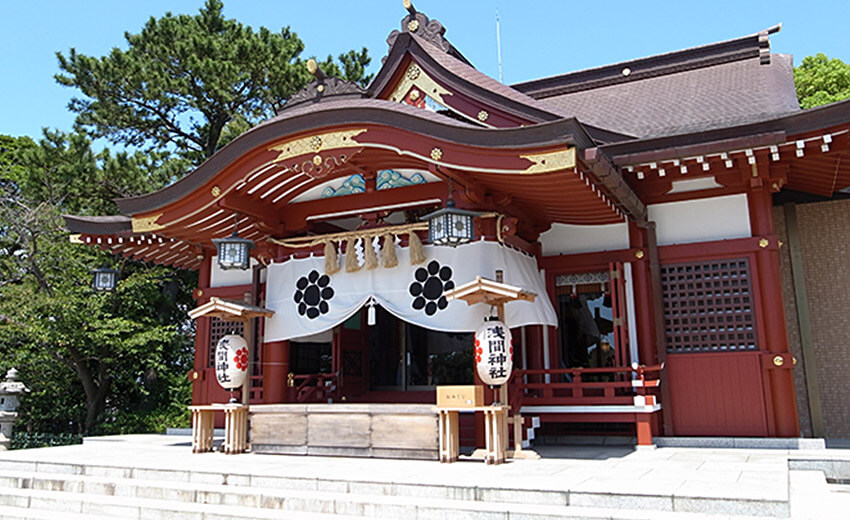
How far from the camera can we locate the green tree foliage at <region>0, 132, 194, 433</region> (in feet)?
45.7

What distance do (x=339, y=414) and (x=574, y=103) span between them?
781cm

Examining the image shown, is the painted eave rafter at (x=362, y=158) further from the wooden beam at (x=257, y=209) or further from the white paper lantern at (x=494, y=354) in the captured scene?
the white paper lantern at (x=494, y=354)

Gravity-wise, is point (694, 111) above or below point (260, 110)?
below

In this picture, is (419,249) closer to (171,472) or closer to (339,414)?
(339,414)

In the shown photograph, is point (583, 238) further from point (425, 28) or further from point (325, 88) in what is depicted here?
point (425, 28)

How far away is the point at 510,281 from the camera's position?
316 inches

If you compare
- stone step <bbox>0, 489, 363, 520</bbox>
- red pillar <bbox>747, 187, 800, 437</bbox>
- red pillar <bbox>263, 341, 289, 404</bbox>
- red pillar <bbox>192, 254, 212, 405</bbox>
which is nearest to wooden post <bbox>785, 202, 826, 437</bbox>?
red pillar <bbox>747, 187, 800, 437</bbox>

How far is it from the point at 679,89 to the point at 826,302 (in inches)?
175

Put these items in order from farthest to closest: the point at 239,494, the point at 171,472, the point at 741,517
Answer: the point at 171,472, the point at 239,494, the point at 741,517

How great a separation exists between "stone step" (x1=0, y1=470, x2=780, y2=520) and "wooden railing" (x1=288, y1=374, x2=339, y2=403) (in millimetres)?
3517

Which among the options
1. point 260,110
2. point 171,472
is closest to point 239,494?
point 171,472

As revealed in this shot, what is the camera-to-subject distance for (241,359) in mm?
8648

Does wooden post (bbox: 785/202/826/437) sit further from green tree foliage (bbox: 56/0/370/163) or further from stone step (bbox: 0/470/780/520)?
green tree foliage (bbox: 56/0/370/163)

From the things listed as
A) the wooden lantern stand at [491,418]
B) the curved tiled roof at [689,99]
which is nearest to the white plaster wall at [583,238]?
the curved tiled roof at [689,99]
